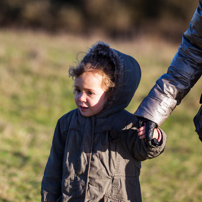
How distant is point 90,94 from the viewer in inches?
97.4

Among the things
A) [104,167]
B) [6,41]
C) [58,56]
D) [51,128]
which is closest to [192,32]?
[104,167]

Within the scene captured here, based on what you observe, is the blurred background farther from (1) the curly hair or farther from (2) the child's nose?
(2) the child's nose

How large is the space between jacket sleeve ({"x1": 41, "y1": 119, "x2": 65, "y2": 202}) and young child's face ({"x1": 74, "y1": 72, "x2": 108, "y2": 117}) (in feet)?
0.83

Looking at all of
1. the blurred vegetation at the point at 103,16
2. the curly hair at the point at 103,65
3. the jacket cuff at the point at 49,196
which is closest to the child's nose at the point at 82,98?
the curly hair at the point at 103,65

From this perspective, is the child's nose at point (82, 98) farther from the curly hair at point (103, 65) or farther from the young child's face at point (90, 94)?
the curly hair at point (103, 65)

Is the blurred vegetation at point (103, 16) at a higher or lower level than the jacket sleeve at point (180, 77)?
higher

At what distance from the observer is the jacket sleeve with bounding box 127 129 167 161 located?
2268mm

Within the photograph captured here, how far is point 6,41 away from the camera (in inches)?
520

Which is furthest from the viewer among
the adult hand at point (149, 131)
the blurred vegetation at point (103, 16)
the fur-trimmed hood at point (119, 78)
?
the blurred vegetation at point (103, 16)

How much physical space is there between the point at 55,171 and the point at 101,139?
17.3 inches

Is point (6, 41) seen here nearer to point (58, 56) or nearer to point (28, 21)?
point (58, 56)

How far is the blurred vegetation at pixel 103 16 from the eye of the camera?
25.0 meters

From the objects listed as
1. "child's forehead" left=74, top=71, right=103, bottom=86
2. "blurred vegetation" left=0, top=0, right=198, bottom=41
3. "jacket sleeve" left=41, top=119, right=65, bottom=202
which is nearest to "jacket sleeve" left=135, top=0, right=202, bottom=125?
"child's forehead" left=74, top=71, right=103, bottom=86

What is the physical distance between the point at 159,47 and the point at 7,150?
452 inches
